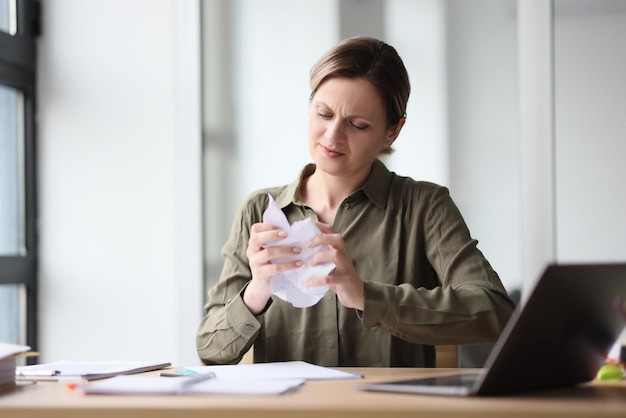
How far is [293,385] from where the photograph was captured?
1.27 metres

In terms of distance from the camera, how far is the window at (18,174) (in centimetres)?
314

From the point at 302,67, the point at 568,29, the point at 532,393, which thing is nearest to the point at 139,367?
the point at 532,393

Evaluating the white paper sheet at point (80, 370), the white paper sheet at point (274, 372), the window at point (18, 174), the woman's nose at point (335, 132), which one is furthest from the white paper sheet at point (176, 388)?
the window at point (18, 174)

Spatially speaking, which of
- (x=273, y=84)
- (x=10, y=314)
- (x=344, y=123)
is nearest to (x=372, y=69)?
(x=344, y=123)

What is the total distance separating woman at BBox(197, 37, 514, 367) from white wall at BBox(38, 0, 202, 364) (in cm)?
108

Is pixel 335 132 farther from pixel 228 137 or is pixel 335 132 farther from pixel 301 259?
pixel 228 137

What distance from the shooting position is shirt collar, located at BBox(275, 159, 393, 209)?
7.00 feet

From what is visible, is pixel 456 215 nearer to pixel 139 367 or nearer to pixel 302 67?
pixel 139 367

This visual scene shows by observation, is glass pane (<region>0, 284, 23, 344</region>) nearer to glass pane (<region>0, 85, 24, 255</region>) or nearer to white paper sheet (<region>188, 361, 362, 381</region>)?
glass pane (<region>0, 85, 24, 255</region>)

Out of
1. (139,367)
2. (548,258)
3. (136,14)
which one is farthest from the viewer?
(136,14)

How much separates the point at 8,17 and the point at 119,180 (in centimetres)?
75

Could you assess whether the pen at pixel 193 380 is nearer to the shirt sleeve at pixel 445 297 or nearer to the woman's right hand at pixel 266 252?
the woman's right hand at pixel 266 252

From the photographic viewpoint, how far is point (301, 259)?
161cm

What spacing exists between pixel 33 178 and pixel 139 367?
1.93 metres
